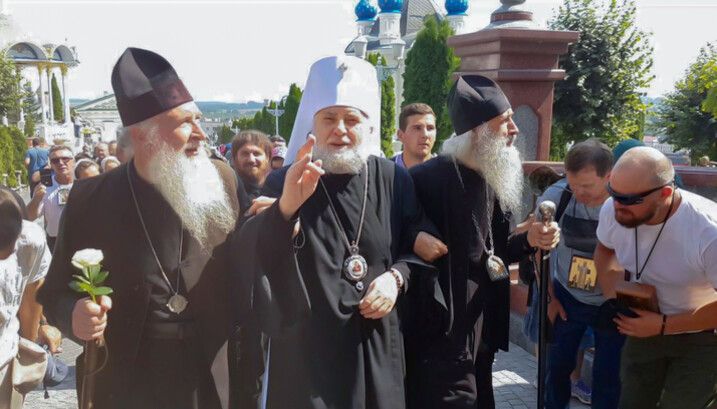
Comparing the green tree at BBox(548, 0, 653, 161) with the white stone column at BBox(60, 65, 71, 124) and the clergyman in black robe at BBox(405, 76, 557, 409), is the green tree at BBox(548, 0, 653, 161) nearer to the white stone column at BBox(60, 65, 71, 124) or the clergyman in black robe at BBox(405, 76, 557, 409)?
the clergyman in black robe at BBox(405, 76, 557, 409)

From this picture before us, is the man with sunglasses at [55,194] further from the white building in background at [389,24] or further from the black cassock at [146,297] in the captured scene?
the white building in background at [389,24]

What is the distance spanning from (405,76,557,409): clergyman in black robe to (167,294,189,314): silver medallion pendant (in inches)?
46.9

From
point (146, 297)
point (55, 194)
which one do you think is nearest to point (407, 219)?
point (146, 297)

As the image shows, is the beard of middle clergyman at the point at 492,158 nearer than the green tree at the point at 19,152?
Yes

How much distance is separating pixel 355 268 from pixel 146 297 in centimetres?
92

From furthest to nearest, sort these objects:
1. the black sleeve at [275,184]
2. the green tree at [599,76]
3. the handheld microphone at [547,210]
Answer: the green tree at [599,76] → the handheld microphone at [547,210] → the black sleeve at [275,184]

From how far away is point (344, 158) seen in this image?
3043 millimetres

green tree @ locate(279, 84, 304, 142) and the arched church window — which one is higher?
the arched church window

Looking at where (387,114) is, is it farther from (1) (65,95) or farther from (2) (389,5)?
(1) (65,95)

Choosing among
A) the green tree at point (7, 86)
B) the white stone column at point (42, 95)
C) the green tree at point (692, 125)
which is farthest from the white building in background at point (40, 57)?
the green tree at point (692, 125)

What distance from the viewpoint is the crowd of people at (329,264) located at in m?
2.78

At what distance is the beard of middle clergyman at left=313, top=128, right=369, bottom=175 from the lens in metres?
3.04

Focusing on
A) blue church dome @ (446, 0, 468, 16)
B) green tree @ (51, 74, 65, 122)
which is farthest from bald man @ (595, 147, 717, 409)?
green tree @ (51, 74, 65, 122)

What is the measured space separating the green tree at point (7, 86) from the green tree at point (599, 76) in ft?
98.3
